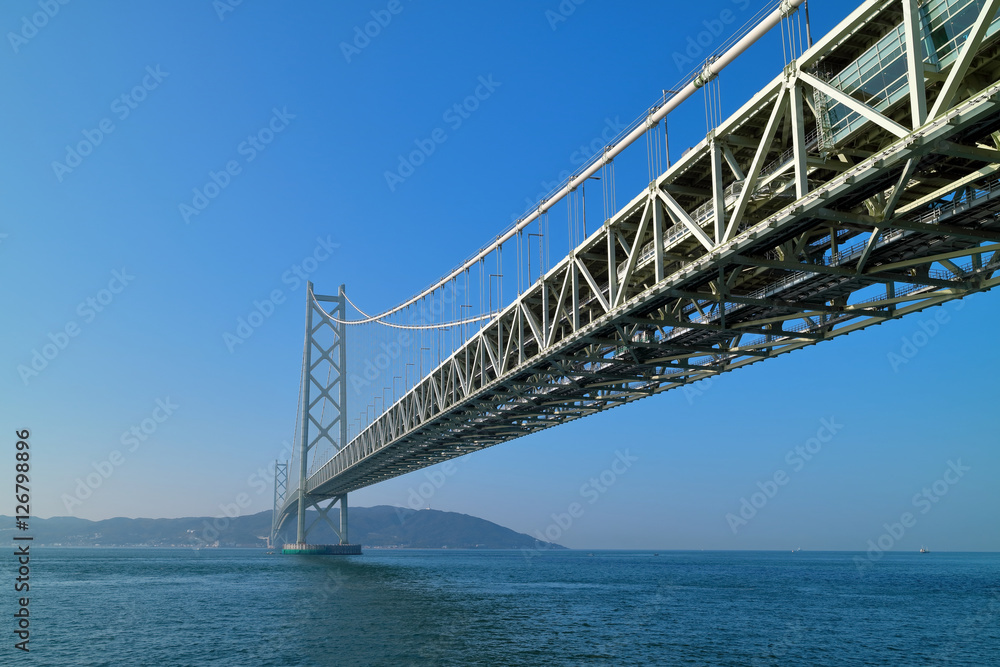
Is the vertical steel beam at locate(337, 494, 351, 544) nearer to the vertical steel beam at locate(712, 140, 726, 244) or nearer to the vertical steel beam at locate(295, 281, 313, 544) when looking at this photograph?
the vertical steel beam at locate(295, 281, 313, 544)

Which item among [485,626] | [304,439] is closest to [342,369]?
[304,439]

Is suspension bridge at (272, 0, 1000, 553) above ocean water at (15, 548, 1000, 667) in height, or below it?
above

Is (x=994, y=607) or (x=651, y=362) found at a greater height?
(x=651, y=362)

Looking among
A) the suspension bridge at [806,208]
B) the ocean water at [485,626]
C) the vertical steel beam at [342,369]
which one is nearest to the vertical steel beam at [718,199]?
the suspension bridge at [806,208]

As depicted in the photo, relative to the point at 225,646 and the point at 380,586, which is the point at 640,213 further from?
the point at 380,586

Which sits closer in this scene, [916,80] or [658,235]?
[916,80]

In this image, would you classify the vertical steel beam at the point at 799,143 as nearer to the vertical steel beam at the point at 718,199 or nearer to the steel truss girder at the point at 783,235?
the steel truss girder at the point at 783,235

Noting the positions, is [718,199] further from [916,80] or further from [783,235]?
[916,80]

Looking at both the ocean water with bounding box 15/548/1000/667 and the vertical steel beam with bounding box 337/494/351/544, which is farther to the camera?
the vertical steel beam with bounding box 337/494/351/544

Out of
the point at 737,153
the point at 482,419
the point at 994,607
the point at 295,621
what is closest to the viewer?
the point at 737,153

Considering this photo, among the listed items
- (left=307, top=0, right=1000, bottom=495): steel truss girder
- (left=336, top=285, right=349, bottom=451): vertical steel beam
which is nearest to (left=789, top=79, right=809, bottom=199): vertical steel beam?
(left=307, top=0, right=1000, bottom=495): steel truss girder

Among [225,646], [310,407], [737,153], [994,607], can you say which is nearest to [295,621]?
[225,646]
